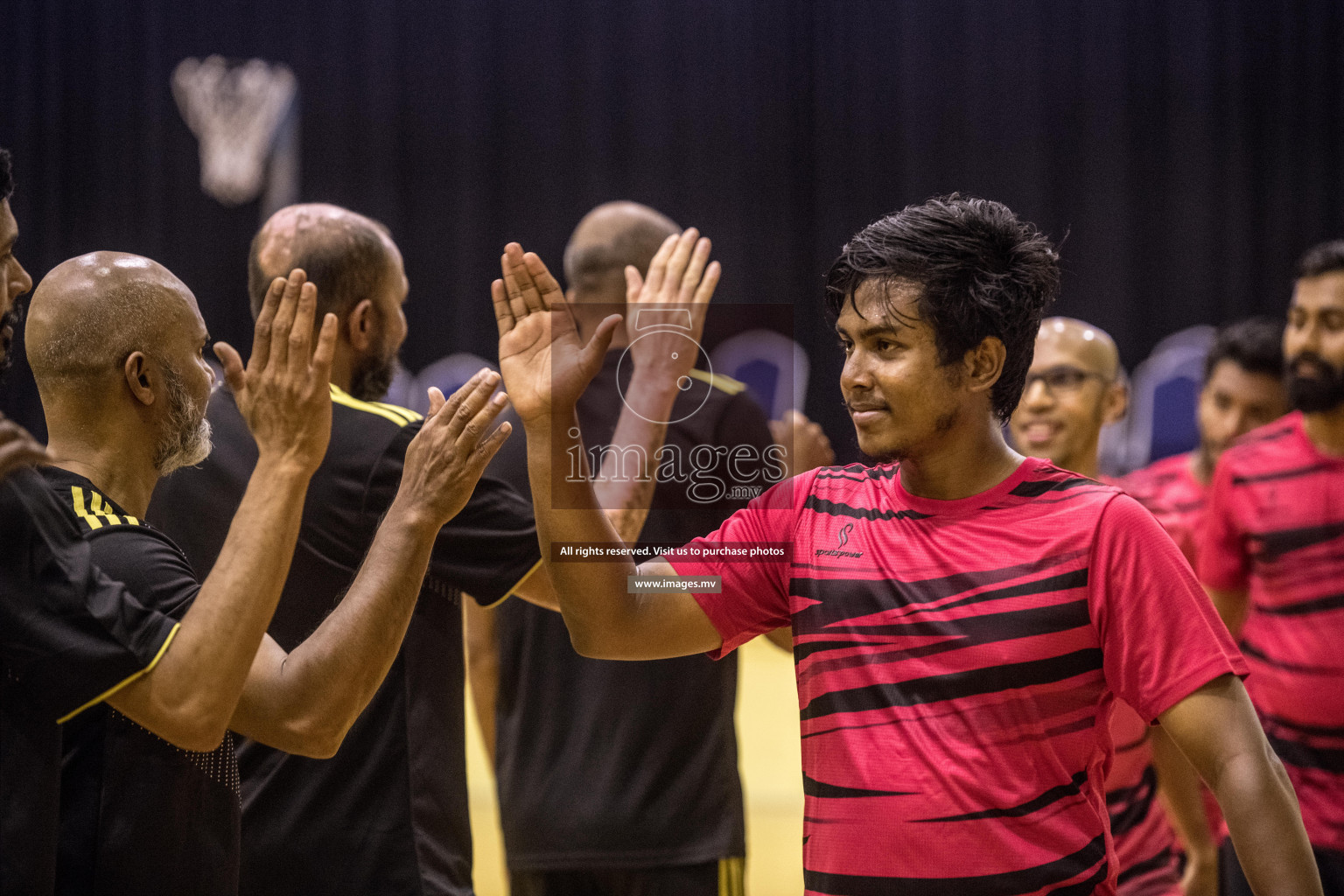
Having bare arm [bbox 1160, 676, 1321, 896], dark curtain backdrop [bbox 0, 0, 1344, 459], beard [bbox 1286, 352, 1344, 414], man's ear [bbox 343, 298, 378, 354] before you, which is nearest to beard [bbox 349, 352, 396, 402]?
man's ear [bbox 343, 298, 378, 354]

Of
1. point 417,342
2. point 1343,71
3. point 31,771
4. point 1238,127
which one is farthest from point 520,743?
point 1343,71

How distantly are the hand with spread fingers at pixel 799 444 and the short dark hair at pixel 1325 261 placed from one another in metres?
1.49

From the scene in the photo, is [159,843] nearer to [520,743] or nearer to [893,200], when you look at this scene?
[520,743]

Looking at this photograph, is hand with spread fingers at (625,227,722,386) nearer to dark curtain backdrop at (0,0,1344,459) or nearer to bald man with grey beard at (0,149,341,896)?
bald man with grey beard at (0,149,341,896)

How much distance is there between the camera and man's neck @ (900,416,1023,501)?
57.9 inches

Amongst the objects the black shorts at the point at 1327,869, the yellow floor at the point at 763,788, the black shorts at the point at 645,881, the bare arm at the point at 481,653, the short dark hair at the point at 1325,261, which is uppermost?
the short dark hair at the point at 1325,261

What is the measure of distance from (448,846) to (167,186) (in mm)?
4865

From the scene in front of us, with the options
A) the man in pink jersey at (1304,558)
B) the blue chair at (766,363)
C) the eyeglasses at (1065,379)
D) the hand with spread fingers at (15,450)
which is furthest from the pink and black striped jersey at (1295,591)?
the hand with spread fingers at (15,450)

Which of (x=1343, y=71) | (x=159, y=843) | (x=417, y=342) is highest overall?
(x=1343, y=71)

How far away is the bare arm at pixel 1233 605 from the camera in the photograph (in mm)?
2906

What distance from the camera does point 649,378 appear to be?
173 centimetres

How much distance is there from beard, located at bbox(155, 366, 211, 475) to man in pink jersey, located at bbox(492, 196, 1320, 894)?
1.41ft

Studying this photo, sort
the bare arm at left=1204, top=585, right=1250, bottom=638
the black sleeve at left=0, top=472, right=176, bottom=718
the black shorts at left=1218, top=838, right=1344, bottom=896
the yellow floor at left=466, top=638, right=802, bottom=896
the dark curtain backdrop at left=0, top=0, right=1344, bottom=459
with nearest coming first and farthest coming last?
the black sleeve at left=0, top=472, right=176, bottom=718 → the black shorts at left=1218, top=838, right=1344, bottom=896 → the bare arm at left=1204, top=585, right=1250, bottom=638 → the yellow floor at left=466, top=638, right=802, bottom=896 → the dark curtain backdrop at left=0, top=0, right=1344, bottom=459

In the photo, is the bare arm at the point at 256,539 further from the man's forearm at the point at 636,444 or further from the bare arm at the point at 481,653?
the bare arm at the point at 481,653
